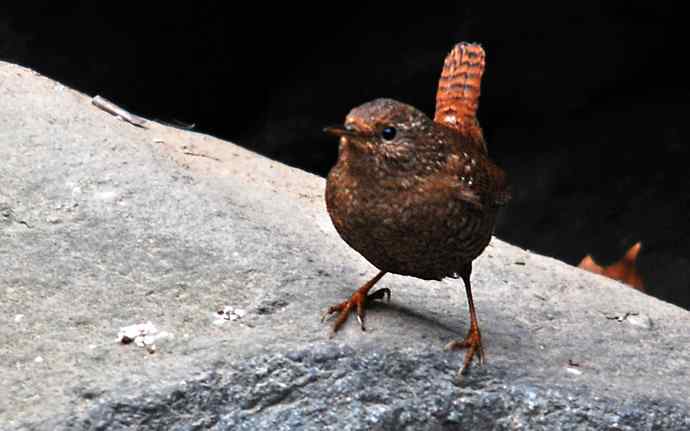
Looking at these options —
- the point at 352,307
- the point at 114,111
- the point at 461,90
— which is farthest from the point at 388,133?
the point at 114,111

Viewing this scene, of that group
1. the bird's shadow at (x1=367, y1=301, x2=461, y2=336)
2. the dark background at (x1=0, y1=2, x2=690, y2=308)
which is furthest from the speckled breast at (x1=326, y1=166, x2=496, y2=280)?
the dark background at (x1=0, y1=2, x2=690, y2=308)

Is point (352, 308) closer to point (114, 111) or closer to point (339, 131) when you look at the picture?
point (339, 131)

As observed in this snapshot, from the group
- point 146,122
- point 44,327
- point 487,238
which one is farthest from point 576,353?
point 146,122

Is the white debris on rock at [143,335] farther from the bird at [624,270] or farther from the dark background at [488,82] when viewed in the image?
the dark background at [488,82]

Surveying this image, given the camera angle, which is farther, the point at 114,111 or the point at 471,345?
the point at 114,111

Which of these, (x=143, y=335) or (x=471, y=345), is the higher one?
(x=471, y=345)

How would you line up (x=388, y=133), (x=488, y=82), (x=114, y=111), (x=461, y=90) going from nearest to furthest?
1. (x=388, y=133)
2. (x=461, y=90)
3. (x=114, y=111)
4. (x=488, y=82)
